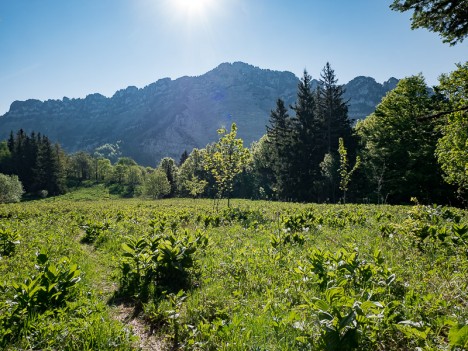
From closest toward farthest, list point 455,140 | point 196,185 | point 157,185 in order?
point 455,140, point 196,185, point 157,185

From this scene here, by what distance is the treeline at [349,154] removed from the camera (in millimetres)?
23656

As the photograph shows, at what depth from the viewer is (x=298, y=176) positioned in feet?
165

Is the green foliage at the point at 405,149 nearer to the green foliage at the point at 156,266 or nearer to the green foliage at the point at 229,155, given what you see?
the green foliage at the point at 229,155

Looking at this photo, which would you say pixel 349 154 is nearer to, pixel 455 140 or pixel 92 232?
pixel 455 140

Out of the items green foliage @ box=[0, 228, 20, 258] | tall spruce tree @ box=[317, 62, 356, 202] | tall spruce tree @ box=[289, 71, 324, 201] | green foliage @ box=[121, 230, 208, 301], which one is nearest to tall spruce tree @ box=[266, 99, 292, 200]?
tall spruce tree @ box=[289, 71, 324, 201]

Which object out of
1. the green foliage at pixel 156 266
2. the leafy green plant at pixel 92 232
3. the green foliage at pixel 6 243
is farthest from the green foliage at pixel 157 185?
the green foliage at pixel 156 266

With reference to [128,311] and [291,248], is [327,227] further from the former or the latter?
[128,311]

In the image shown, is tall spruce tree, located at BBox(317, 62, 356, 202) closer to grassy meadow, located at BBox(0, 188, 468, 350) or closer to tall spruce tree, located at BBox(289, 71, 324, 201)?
tall spruce tree, located at BBox(289, 71, 324, 201)

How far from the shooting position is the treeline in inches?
931

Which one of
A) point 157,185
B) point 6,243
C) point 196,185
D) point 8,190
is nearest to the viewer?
point 6,243

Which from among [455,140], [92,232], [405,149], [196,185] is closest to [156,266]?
[92,232]

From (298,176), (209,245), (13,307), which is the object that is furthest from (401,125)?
(13,307)

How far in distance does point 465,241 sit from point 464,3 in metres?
5.43

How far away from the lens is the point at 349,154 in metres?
47.3
